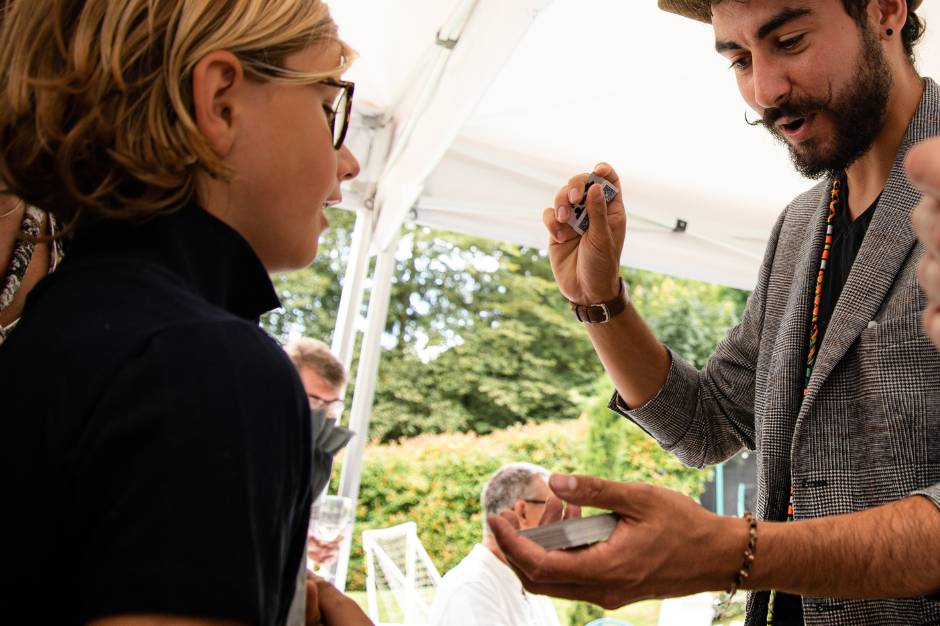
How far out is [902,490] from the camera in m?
1.57

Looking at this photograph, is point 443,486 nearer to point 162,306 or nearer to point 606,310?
point 606,310

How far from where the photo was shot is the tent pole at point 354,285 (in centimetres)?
537

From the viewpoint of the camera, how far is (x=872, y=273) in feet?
5.69

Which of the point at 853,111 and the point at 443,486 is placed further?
the point at 443,486

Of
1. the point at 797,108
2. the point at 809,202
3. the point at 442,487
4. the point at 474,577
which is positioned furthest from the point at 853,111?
the point at 442,487

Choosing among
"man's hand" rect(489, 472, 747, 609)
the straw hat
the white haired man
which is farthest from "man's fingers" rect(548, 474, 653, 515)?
the white haired man

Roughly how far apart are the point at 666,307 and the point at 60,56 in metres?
18.0

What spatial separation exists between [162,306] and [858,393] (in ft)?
4.48

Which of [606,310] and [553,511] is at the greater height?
[606,310]

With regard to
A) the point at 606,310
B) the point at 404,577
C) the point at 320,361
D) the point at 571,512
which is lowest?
the point at 404,577

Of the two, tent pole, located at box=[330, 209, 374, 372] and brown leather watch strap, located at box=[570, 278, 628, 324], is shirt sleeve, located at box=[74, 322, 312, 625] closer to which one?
brown leather watch strap, located at box=[570, 278, 628, 324]

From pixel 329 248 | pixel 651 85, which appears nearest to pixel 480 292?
pixel 329 248

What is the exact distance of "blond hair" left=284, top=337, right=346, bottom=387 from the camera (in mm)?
4934

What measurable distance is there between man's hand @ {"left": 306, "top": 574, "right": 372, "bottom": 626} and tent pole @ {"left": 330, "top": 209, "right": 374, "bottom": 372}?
4032mm
